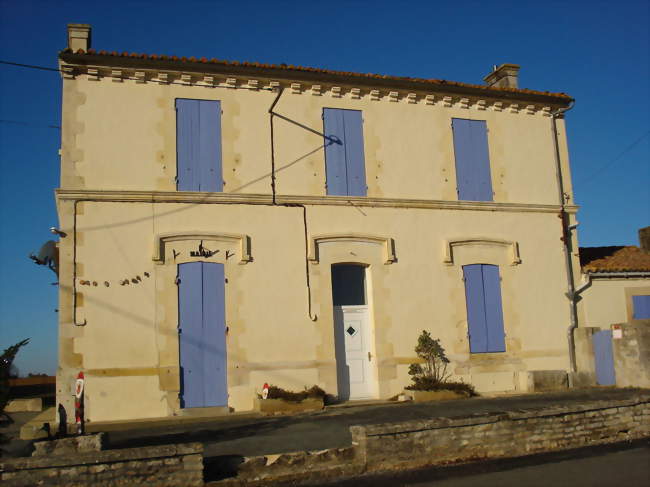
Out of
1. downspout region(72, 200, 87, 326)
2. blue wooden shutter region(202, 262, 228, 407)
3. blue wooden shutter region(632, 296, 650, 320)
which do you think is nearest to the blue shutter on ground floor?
blue wooden shutter region(202, 262, 228, 407)

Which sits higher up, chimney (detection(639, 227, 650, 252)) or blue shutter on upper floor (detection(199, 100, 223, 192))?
blue shutter on upper floor (detection(199, 100, 223, 192))

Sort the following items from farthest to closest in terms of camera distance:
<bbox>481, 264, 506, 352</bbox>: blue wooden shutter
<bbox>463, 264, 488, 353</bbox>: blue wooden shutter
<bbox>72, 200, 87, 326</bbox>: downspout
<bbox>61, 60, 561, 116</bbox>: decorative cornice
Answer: <bbox>481, 264, 506, 352</bbox>: blue wooden shutter, <bbox>463, 264, 488, 353</bbox>: blue wooden shutter, <bbox>61, 60, 561, 116</bbox>: decorative cornice, <bbox>72, 200, 87, 326</bbox>: downspout

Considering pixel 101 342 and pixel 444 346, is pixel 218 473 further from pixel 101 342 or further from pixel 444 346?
pixel 444 346

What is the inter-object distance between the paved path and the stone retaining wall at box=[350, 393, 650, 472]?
80 centimetres

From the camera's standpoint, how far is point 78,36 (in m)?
13.2

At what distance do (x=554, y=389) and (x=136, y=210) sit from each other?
992 centimetres

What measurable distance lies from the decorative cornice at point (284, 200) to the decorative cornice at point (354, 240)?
71 centimetres

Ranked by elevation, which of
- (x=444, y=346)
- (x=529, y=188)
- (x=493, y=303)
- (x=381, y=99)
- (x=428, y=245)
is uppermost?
(x=381, y=99)

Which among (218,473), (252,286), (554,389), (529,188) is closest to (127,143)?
(252,286)

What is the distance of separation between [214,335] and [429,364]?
4.64 metres

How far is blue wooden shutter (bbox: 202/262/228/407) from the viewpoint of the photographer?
12.7 meters

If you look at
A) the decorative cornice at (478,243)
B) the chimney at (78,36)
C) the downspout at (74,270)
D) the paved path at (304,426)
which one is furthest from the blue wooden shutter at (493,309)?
the chimney at (78,36)

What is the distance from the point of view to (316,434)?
954 centimetres

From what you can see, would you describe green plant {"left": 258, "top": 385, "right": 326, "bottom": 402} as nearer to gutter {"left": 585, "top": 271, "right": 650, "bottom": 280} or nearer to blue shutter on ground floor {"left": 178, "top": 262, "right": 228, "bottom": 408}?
blue shutter on ground floor {"left": 178, "top": 262, "right": 228, "bottom": 408}
